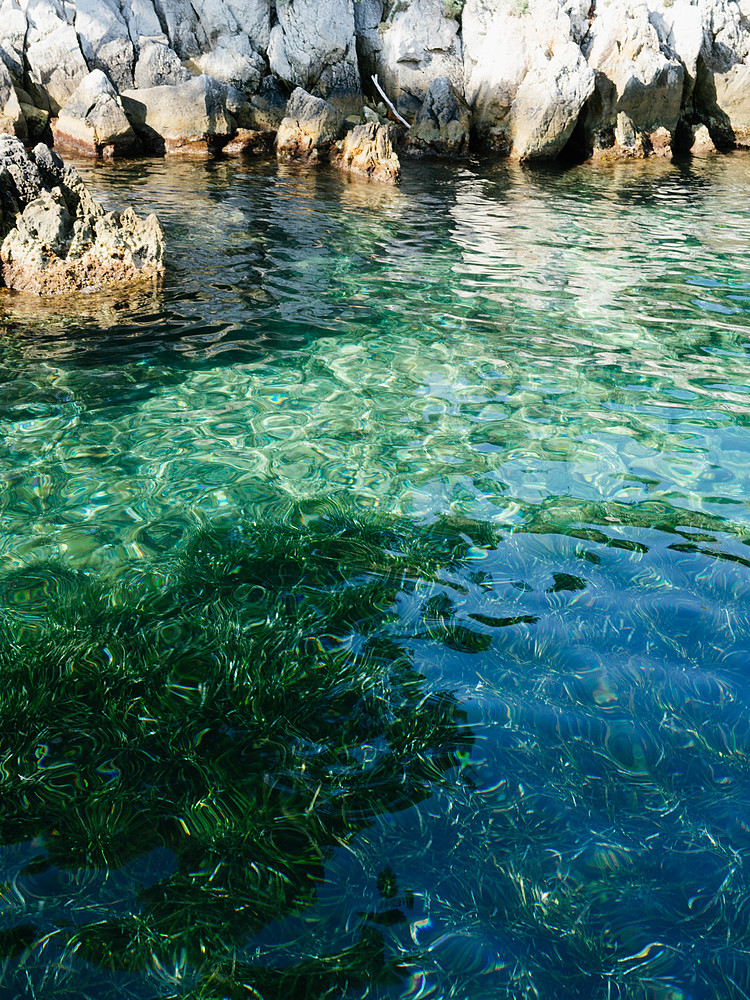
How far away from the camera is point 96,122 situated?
19219 mm

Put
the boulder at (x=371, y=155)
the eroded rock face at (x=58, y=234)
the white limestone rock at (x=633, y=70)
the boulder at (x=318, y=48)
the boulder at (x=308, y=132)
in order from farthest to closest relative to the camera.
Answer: the boulder at (x=318, y=48)
the white limestone rock at (x=633, y=70)
the boulder at (x=308, y=132)
the boulder at (x=371, y=155)
the eroded rock face at (x=58, y=234)

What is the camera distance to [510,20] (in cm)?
2325

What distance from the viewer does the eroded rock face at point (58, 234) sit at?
8898 mm

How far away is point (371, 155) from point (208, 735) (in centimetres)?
1793

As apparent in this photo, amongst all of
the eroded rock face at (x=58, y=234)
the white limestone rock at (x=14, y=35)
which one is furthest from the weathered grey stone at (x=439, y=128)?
the eroded rock face at (x=58, y=234)

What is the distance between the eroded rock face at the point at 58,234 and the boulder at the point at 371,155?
10047 millimetres

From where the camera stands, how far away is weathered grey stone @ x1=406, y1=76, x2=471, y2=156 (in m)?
22.3

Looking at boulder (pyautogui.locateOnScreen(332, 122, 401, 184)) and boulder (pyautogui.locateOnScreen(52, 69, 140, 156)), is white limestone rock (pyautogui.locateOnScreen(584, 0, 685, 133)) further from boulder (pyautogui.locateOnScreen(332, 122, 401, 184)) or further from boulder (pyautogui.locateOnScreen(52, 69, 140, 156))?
boulder (pyautogui.locateOnScreen(52, 69, 140, 156))

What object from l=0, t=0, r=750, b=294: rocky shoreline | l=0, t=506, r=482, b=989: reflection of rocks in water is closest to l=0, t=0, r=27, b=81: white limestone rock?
l=0, t=0, r=750, b=294: rocky shoreline

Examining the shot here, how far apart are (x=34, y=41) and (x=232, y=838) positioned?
83.9 feet

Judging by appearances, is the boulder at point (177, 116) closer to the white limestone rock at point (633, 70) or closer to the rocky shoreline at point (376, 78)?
the rocky shoreline at point (376, 78)

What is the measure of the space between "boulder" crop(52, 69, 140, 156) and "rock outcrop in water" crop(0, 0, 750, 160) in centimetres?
5

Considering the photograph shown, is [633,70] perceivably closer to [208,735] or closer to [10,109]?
[10,109]

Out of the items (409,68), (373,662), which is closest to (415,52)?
(409,68)
